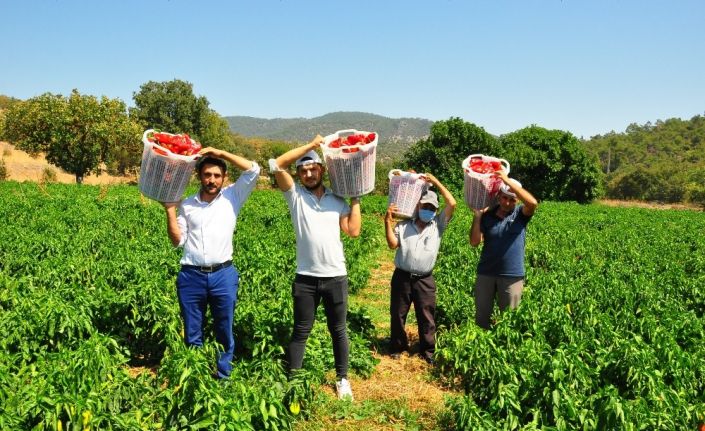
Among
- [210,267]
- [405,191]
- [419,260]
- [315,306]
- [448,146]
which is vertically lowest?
[315,306]

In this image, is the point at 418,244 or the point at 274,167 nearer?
the point at 274,167

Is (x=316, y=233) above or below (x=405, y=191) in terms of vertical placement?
below

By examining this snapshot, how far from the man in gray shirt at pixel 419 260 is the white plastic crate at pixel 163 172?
209 centimetres

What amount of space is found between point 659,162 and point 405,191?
85.3 metres

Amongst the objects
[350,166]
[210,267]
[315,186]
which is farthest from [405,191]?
[210,267]

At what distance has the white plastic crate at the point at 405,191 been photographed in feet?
16.8

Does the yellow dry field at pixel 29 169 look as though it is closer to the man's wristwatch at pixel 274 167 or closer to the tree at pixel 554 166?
the tree at pixel 554 166

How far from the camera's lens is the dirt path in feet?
13.8

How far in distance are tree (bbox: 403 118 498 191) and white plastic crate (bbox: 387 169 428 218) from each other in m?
35.3

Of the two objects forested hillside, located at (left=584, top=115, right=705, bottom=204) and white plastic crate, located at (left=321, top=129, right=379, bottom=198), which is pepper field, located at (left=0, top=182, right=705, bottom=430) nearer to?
white plastic crate, located at (left=321, top=129, right=379, bottom=198)

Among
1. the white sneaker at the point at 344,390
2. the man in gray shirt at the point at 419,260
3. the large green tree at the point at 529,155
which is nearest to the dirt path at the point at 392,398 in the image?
the white sneaker at the point at 344,390

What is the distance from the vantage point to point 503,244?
16.2 feet

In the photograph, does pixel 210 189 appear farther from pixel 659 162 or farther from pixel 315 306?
pixel 659 162

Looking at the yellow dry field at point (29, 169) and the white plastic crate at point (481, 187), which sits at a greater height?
the white plastic crate at point (481, 187)
